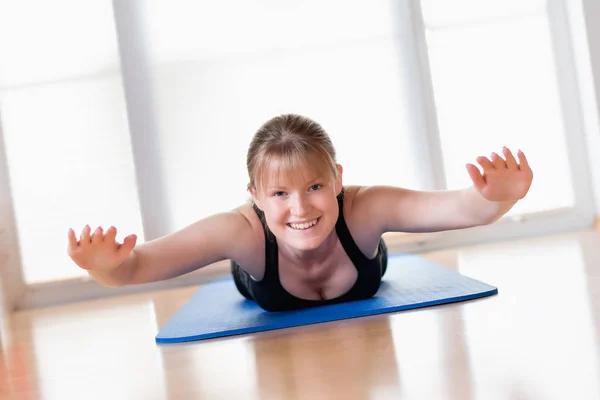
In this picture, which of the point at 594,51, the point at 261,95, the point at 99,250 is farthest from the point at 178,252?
the point at 594,51

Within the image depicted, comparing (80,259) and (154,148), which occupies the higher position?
(154,148)

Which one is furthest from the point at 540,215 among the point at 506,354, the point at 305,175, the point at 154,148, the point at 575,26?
the point at 506,354

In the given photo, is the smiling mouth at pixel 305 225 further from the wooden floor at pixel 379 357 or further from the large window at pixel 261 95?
the large window at pixel 261 95

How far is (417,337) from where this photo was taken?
158 cm

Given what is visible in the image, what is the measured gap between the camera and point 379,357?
1.44m

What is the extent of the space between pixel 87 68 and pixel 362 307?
7.75 ft

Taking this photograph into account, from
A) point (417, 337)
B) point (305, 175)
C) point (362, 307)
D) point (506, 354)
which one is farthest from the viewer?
point (362, 307)

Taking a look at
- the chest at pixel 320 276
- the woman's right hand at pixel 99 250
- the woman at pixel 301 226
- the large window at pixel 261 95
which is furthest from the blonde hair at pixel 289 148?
the large window at pixel 261 95

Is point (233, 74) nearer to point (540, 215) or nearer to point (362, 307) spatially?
point (540, 215)

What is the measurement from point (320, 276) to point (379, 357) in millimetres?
760

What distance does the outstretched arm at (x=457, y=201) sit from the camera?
1633 mm

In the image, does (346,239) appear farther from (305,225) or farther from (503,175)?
(503,175)

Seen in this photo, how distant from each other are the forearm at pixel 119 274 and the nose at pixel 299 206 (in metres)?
0.43

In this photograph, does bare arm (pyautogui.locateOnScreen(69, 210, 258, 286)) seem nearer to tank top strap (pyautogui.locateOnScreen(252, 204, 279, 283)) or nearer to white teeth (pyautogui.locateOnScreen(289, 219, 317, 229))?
tank top strap (pyautogui.locateOnScreen(252, 204, 279, 283))
